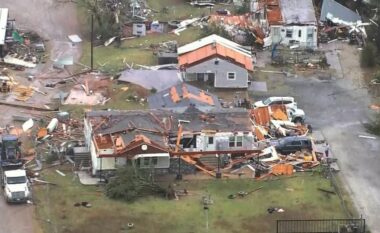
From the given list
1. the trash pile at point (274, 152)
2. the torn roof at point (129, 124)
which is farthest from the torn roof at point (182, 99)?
the trash pile at point (274, 152)

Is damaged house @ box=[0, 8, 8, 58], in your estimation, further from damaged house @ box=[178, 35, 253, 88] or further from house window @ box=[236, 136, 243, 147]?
house window @ box=[236, 136, 243, 147]

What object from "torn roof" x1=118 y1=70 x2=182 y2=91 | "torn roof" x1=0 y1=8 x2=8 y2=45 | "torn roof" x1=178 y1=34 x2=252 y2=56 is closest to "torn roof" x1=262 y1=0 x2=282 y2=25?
"torn roof" x1=178 y1=34 x2=252 y2=56

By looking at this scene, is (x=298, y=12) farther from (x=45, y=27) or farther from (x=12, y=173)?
(x=12, y=173)

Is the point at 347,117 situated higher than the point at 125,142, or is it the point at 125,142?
the point at 347,117

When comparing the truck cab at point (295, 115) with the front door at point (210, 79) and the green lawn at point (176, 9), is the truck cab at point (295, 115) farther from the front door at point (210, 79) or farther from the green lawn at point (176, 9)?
the green lawn at point (176, 9)

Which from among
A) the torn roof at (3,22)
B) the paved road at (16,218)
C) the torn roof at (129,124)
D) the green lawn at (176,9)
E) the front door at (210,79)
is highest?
the green lawn at (176,9)

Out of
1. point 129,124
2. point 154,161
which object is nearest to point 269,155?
point 154,161
